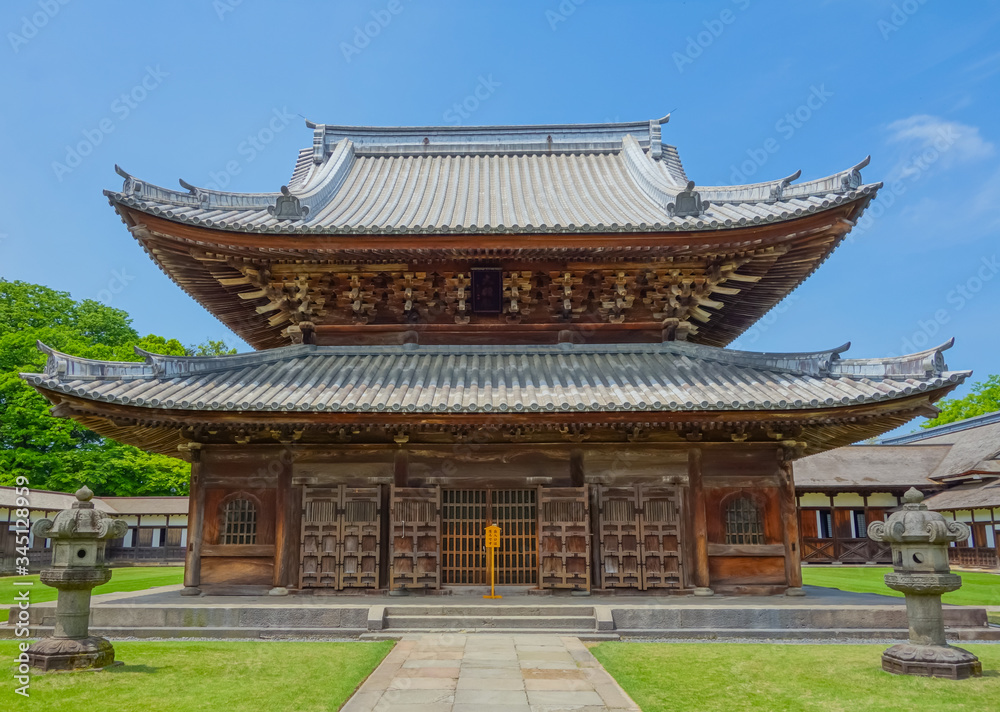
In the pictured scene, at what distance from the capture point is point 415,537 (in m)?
13.6

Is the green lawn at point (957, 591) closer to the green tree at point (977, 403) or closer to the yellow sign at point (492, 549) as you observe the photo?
the yellow sign at point (492, 549)

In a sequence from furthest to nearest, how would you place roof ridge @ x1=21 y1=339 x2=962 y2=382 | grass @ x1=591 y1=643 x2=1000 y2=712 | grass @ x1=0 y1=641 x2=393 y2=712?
roof ridge @ x1=21 y1=339 x2=962 y2=382, grass @ x1=591 y1=643 x2=1000 y2=712, grass @ x1=0 y1=641 x2=393 y2=712

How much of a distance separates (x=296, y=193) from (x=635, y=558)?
11426 millimetres

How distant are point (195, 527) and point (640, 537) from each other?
877 cm

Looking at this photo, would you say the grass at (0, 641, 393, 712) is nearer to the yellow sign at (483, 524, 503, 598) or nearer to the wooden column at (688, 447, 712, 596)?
the yellow sign at (483, 524, 503, 598)

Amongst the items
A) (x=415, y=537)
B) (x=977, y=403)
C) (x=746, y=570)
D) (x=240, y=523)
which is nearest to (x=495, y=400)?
(x=415, y=537)

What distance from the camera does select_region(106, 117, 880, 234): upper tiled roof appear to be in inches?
545

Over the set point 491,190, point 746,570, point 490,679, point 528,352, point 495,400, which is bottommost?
point 490,679

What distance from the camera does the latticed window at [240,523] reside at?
1392 centimetres

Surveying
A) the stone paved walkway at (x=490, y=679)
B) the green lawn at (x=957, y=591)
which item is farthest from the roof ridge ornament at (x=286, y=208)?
the green lawn at (x=957, y=591)

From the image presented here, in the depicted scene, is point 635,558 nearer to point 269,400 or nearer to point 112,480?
point 269,400

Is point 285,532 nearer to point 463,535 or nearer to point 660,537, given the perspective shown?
point 463,535

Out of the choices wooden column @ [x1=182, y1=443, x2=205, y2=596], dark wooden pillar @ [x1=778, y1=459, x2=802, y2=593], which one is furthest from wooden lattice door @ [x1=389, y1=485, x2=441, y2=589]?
dark wooden pillar @ [x1=778, y1=459, x2=802, y2=593]

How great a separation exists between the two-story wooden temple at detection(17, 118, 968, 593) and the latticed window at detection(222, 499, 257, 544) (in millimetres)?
43
